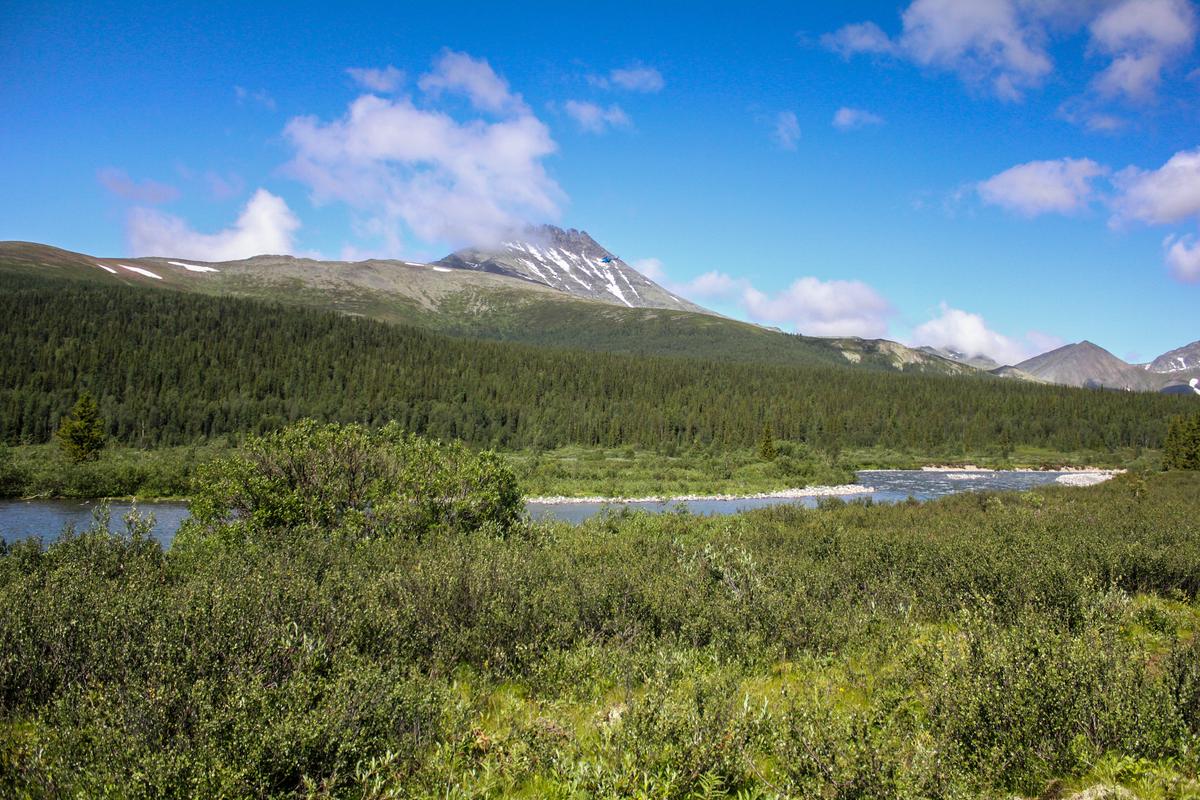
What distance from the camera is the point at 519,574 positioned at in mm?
12852

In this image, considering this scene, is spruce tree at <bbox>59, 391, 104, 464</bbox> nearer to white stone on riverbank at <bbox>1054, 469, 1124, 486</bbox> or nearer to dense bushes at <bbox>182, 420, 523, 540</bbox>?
dense bushes at <bbox>182, 420, 523, 540</bbox>

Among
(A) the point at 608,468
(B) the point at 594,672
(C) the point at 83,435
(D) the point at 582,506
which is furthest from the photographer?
(A) the point at 608,468

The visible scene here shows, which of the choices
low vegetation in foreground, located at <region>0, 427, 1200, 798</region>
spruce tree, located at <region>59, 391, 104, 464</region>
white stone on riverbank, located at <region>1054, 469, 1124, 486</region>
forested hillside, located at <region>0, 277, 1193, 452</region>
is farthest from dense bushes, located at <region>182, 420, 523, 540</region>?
white stone on riverbank, located at <region>1054, 469, 1124, 486</region>

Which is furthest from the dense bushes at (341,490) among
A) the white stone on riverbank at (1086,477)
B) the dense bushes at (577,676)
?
the white stone on riverbank at (1086,477)

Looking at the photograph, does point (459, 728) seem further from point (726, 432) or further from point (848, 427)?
point (848, 427)

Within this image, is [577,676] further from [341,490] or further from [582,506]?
[582,506]

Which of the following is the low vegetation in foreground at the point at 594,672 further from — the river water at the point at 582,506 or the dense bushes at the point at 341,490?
the river water at the point at 582,506

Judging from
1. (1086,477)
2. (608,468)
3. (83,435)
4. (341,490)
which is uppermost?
(341,490)

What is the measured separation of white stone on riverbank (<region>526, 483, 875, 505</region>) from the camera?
2672 inches

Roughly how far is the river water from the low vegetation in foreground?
13.8 metres

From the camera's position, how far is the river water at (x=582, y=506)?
43.5 meters

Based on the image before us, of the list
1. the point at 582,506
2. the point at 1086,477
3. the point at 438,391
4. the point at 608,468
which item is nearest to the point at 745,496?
the point at 582,506

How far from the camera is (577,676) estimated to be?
Answer: 935 cm

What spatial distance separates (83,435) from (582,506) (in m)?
57.6
